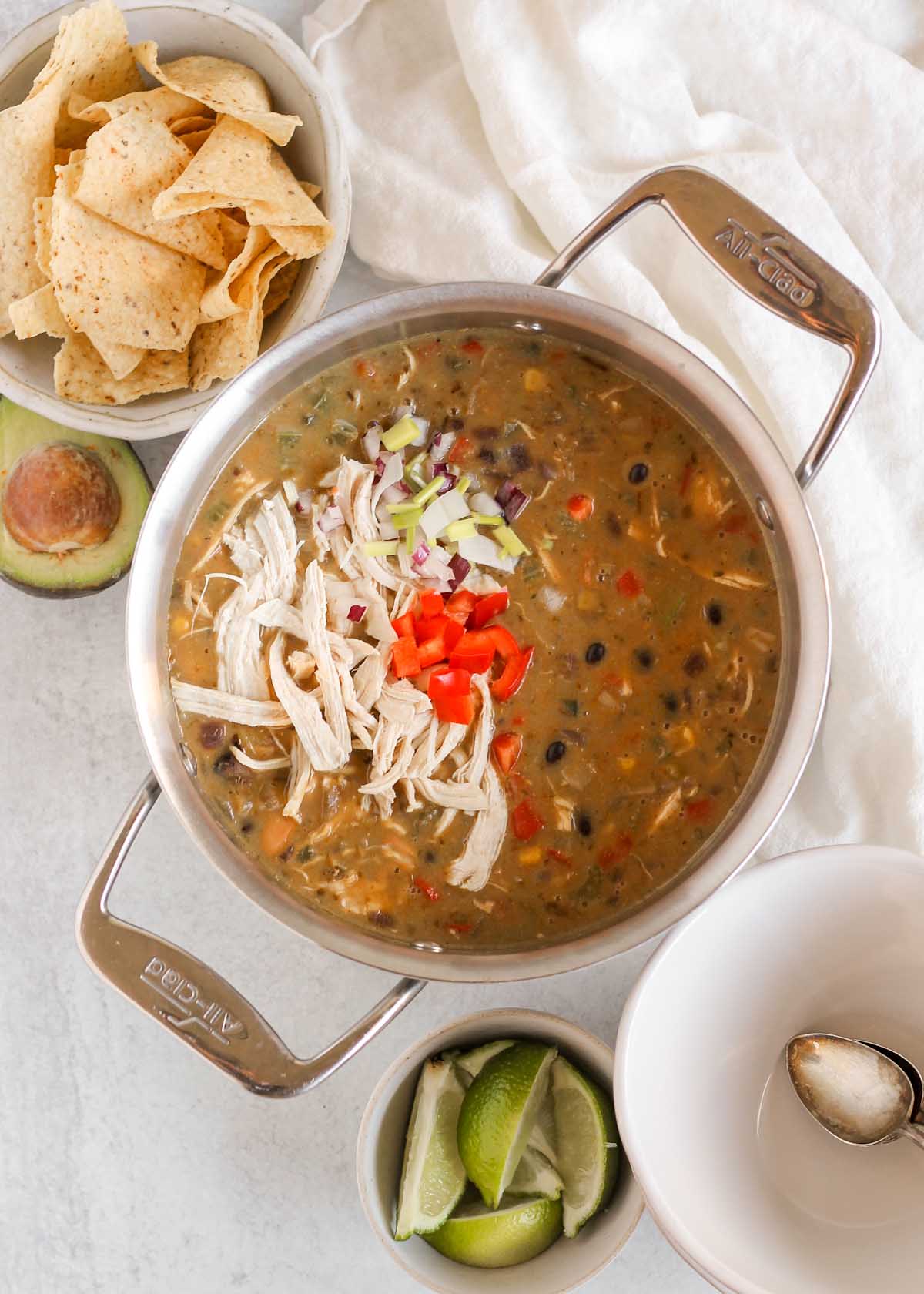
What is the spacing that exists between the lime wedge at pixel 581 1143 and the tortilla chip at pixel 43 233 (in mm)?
1763

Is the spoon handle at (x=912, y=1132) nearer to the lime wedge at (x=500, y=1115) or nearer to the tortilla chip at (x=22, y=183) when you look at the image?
the lime wedge at (x=500, y=1115)

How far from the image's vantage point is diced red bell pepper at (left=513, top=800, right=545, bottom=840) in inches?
76.8

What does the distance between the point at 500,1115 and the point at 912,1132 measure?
687 mm

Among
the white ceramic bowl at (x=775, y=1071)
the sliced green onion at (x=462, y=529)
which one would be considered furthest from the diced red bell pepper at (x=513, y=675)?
the white ceramic bowl at (x=775, y=1071)

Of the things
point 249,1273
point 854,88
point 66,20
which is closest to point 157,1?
point 66,20

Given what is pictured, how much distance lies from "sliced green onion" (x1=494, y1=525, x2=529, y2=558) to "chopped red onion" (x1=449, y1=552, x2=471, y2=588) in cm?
6

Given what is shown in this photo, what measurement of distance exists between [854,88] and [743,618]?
1.13m

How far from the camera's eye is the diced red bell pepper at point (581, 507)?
1.93m

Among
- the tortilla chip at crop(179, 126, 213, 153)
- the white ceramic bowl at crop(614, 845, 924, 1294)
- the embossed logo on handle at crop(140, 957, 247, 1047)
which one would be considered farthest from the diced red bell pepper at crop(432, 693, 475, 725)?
the tortilla chip at crop(179, 126, 213, 153)

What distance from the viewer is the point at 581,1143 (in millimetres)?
2146

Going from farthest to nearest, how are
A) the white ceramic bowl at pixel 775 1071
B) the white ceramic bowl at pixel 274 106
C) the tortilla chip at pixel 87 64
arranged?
the white ceramic bowl at pixel 274 106, the tortilla chip at pixel 87 64, the white ceramic bowl at pixel 775 1071

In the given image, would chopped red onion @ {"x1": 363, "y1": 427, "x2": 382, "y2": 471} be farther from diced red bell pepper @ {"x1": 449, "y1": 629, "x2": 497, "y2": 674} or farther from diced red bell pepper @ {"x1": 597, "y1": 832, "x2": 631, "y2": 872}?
diced red bell pepper @ {"x1": 597, "y1": 832, "x2": 631, "y2": 872}

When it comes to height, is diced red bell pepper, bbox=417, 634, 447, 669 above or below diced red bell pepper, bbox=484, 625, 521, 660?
below

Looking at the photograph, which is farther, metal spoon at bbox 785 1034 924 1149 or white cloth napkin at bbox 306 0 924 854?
white cloth napkin at bbox 306 0 924 854
